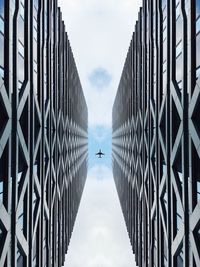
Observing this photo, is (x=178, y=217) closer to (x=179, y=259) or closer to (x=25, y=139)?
(x=179, y=259)

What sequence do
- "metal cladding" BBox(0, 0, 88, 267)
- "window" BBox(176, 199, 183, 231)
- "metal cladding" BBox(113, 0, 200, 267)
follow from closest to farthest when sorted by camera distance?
"metal cladding" BBox(0, 0, 88, 267) → "metal cladding" BBox(113, 0, 200, 267) → "window" BBox(176, 199, 183, 231)

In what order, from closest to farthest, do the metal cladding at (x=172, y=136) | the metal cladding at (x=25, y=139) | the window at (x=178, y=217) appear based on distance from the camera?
the metal cladding at (x=25, y=139) < the metal cladding at (x=172, y=136) < the window at (x=178, y=217)

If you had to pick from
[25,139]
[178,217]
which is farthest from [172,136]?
[25,139]

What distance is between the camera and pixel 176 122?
85.0 feet

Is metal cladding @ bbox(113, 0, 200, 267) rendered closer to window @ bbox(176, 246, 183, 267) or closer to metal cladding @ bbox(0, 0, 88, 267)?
window @ bbox(176, 246, 183, 267)

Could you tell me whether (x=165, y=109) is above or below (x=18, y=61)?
below

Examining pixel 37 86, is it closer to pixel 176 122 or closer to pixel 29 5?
pixel 29 5

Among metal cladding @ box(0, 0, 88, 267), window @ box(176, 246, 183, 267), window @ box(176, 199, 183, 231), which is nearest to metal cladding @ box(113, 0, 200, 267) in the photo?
window @ box(176, 199, 183, 231)

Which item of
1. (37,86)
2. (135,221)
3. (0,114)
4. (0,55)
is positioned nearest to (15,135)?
(0,114)

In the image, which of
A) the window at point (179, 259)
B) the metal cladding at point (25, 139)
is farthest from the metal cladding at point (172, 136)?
the metal cladding at point (25, 139)

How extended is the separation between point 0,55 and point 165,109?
1445 cm

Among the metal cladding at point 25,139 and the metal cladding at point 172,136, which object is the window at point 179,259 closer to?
the metal cladding at point 172,136

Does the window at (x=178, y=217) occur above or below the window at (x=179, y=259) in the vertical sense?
above

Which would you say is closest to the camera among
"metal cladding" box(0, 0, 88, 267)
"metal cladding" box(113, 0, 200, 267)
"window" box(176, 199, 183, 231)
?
"metal cladding" box(0, 0, 88, 267)
